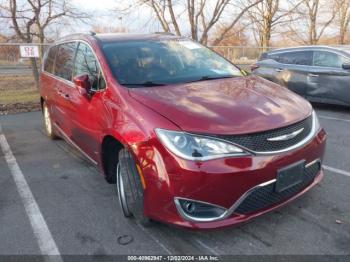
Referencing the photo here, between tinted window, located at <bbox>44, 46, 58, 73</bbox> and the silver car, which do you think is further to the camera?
the silver car

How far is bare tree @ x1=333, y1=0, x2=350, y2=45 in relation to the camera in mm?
32062

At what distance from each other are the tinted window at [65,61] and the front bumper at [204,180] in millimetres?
2256

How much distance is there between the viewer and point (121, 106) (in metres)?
3.23

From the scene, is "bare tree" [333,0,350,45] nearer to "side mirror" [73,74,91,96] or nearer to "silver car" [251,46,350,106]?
"silver car" [251,46,350,106]

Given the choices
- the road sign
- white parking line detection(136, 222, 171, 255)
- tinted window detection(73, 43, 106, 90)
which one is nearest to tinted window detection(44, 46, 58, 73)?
tinted window detection(73, 43, 106, 90)

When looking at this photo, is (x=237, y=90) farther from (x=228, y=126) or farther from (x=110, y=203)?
(x=110, y=203)

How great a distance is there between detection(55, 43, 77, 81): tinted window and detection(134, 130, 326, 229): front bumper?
2256 millimetres

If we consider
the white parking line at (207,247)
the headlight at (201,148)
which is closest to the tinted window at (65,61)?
the headlight at (201,148)

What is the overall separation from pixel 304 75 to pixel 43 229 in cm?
672

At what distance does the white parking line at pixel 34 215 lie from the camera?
3.05 metres

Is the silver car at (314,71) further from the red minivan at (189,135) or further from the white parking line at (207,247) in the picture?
the white parking line at (207,247)

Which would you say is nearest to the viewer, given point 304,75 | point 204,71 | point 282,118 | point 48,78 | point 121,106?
point 282,118

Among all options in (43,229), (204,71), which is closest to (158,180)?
(43,229)

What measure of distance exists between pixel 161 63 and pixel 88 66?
83cm
